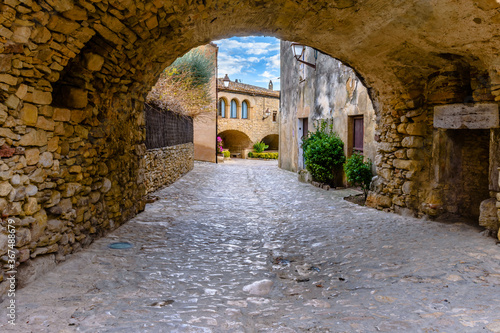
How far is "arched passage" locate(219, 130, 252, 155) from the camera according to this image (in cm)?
2559

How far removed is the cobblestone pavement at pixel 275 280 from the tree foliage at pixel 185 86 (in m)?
4.32

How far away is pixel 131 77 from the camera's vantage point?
4.16 metres

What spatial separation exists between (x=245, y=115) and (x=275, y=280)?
2275 cm

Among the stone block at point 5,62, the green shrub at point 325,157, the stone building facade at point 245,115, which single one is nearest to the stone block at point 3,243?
the stone block at point 5,62

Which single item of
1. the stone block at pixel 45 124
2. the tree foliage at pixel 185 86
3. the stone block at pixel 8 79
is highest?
the tree foliage at pixel 185 86

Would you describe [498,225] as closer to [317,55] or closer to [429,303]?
[429,303]

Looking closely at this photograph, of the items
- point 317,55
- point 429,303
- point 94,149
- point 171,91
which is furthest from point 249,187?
point 429,303

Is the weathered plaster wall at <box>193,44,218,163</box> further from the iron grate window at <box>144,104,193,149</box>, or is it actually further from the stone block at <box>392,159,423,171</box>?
the stone block at <box>392,159,423,171</box>

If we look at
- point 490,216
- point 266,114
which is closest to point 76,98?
point 490,216

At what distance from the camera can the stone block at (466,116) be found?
3777 millimetres

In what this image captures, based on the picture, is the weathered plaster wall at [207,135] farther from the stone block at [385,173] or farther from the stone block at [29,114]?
the stone block at [29,114]

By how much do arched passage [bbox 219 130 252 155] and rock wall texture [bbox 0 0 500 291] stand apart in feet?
66.5

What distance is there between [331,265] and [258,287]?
887 mm

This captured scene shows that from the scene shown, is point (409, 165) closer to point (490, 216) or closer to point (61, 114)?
point (490, 216)
